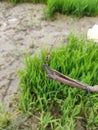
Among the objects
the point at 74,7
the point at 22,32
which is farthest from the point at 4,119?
the point at 74,7

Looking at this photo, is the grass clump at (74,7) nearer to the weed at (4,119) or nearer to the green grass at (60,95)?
the green grass at (60,95)

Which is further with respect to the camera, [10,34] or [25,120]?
[10,34]

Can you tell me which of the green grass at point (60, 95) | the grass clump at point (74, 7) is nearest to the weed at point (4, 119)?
the green grass at point (60, 95)

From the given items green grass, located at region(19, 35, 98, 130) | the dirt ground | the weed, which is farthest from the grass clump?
the weed

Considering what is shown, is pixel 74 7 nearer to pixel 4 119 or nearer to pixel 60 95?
pixel 60 95

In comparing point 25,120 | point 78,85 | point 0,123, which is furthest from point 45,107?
point 78,85

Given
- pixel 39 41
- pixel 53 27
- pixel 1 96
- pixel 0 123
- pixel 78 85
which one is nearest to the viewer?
pixel 78 85

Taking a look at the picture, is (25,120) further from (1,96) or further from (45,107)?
(1,96)
